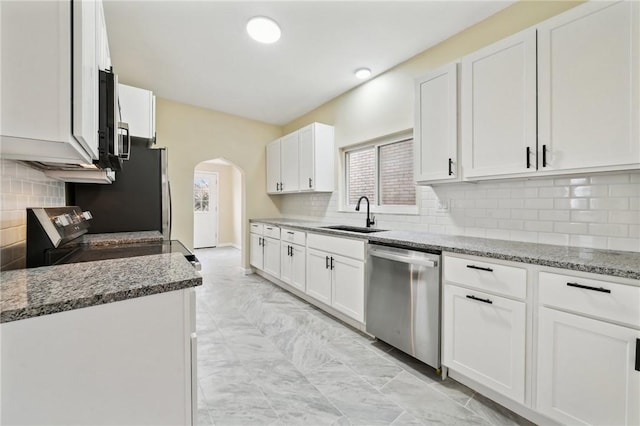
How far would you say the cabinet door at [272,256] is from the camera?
3977mm

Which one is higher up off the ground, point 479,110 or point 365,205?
point 479,110

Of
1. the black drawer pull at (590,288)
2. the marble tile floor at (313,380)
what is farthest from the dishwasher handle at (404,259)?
the marble tile floor at (313,380)

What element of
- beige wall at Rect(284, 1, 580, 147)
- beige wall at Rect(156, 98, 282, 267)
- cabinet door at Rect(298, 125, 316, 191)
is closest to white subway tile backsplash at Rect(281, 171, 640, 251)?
beige wall at Rect(284, 1, 580, 147)

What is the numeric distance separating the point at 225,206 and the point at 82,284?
288 inches

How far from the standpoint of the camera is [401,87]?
9.66 feet

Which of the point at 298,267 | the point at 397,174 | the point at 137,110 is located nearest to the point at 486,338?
the point at 397,174

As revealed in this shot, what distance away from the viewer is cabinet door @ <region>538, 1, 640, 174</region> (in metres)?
1.42

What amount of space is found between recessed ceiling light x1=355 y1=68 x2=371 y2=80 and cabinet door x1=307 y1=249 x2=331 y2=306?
2115 mm

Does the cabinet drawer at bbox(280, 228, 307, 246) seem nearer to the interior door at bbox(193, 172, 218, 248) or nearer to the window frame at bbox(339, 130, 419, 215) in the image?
the window frame at bbox(339, 130, 419, 215)

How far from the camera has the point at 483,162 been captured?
2002 mm

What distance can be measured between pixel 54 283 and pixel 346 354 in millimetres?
1970

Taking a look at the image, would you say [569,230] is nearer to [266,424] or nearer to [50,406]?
[266,424]

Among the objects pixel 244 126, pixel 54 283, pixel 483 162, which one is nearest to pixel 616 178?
pixel 483 162

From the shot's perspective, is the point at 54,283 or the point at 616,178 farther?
the point at 616,178
